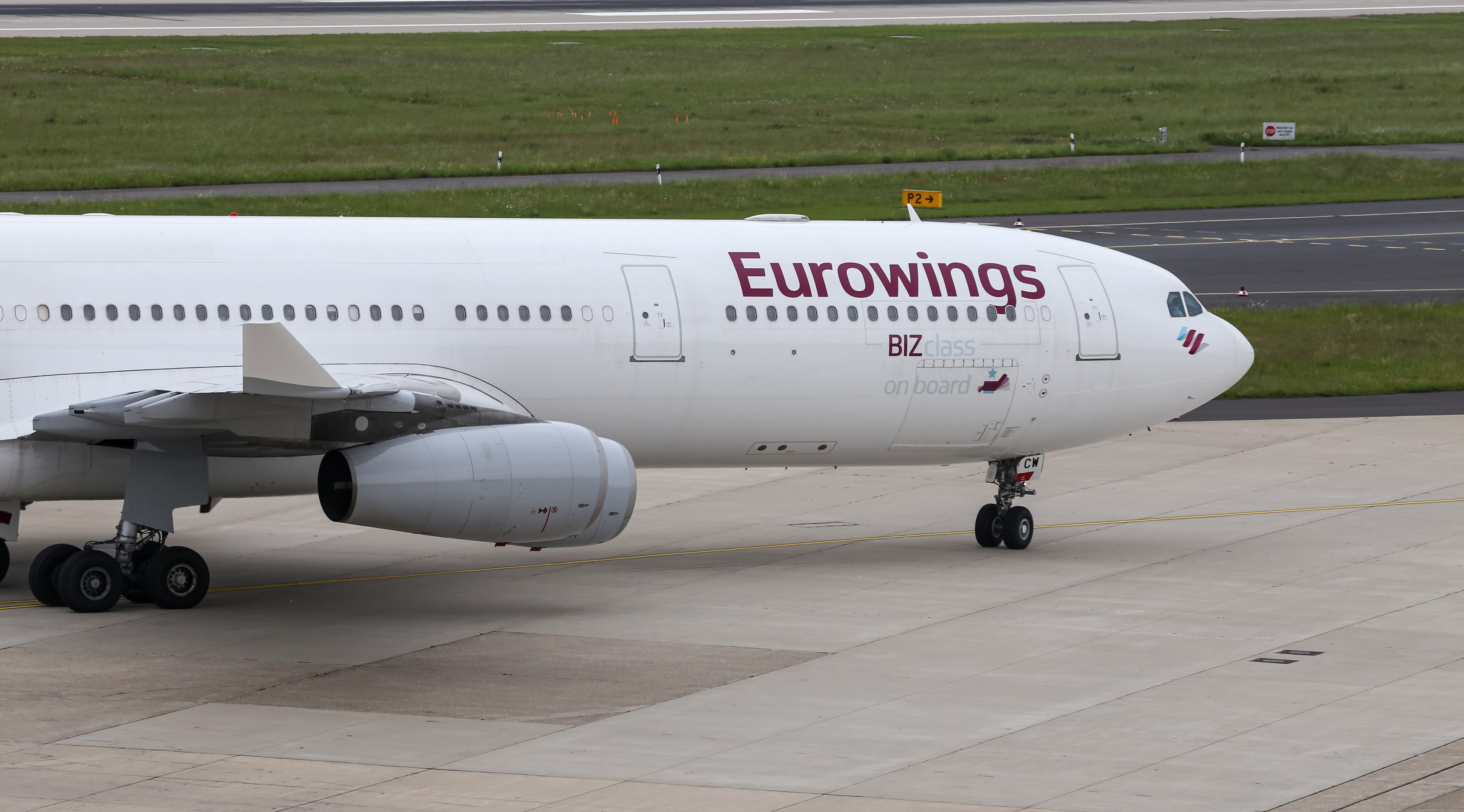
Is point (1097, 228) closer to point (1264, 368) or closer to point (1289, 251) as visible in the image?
point (1289, 251)

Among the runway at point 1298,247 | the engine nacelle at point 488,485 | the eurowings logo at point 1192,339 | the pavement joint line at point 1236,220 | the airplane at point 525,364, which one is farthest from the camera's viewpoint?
the pavement joint line at point 1236,220

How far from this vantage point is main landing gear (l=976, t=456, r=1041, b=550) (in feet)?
85.3

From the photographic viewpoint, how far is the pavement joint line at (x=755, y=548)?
23.2 metres

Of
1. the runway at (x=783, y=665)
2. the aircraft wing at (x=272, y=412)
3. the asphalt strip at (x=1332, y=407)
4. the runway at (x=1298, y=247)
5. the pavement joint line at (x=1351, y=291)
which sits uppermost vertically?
the runway at (x=1298, y=247)

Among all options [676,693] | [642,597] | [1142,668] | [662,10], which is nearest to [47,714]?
[676,693]

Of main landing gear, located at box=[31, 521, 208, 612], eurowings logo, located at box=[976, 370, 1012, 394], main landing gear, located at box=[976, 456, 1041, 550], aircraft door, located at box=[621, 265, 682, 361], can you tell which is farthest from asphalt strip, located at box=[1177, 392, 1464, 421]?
main landing gear, located at box=[31, 521, 208, 612]

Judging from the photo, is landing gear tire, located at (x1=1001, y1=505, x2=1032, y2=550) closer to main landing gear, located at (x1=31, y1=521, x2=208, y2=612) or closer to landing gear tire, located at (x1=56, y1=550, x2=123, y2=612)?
main landing gear, located at (x1=31, y1=521, x2=208, y2=612)

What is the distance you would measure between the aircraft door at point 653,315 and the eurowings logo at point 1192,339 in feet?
23.5

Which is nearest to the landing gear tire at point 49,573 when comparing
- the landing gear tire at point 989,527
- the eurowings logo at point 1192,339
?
the landing gear tire at point 989,527

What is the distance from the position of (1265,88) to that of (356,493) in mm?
76100

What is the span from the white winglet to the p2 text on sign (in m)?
60.4

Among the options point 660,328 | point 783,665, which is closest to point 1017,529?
point 660,328

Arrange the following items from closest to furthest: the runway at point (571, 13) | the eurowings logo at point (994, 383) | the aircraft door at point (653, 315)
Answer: the aircraft door at point (653, 315), the eurowings logo at point (994, 383), the runway at point (571, 13)

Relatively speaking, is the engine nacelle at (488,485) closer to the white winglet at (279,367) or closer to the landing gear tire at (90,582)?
the white winglet at (279,367)
